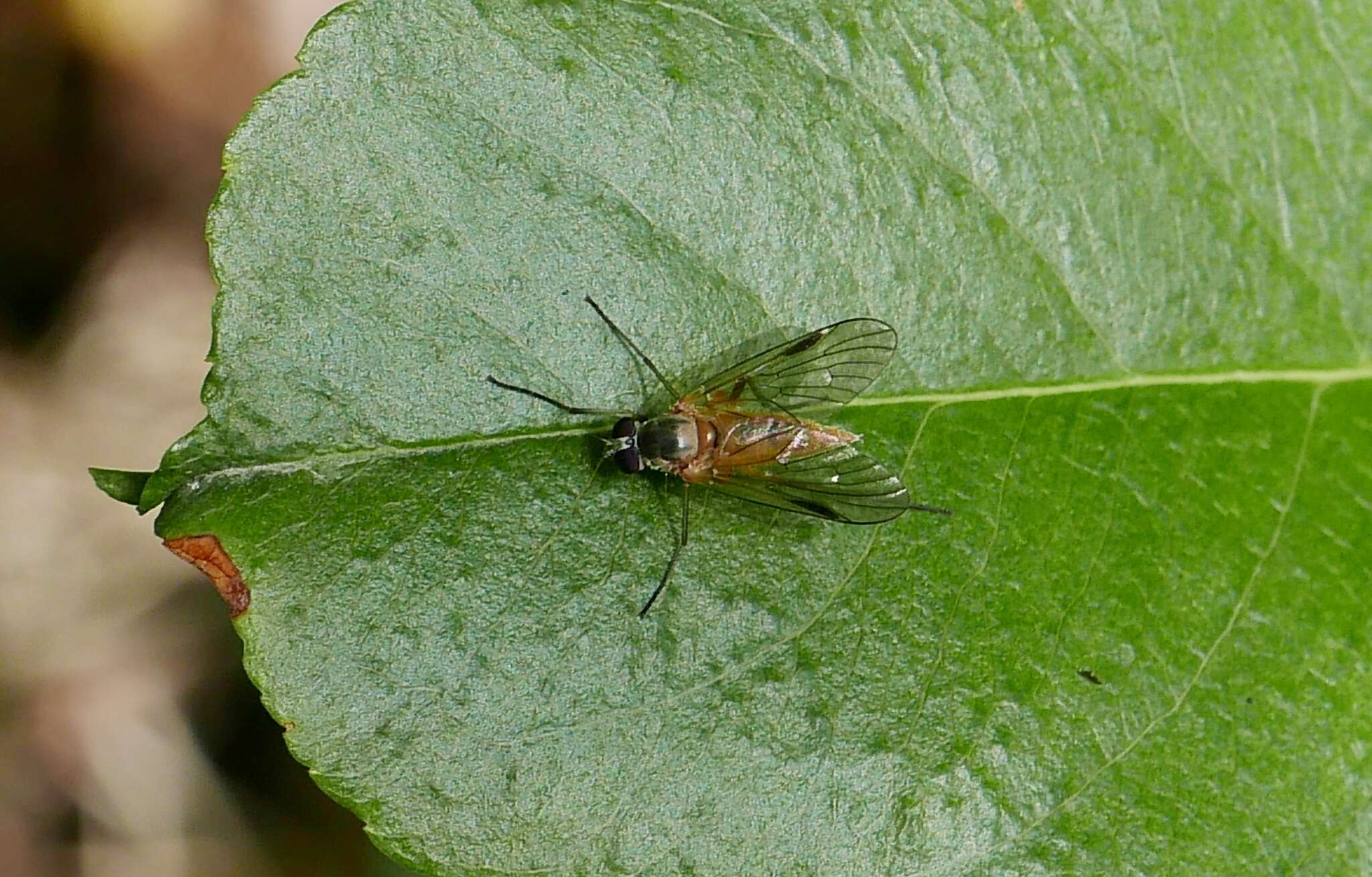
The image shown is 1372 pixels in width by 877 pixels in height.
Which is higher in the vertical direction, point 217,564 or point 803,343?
point 217,564

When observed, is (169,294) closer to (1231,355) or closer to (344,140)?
(344,140)

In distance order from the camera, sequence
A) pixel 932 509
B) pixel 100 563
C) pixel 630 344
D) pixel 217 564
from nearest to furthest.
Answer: pixel 217 564 < pixel 630 344 < pixel 932 509 < pixel 100 563

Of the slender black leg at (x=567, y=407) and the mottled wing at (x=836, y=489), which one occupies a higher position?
the slender black leg at (x=567, y=407)

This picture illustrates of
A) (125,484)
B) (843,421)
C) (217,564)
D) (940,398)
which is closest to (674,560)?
(843,421)

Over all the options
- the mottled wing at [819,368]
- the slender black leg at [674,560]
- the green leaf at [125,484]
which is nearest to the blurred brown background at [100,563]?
the green leaf at [125,484]

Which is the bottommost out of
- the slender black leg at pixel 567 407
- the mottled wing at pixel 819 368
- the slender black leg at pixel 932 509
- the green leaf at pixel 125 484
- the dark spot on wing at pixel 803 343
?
the slender black leg at pixel 932 509

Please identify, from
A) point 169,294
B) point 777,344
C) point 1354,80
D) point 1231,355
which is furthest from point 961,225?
point 169,294

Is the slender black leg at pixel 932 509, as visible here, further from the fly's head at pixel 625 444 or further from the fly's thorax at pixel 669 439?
the fly's head at pixel 625 444

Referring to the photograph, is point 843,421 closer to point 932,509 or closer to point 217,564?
point 932,509
